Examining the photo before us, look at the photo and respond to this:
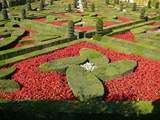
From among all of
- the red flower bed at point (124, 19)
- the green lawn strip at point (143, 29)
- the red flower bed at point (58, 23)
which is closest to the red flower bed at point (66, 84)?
the green lawn strip at point (143, 29)

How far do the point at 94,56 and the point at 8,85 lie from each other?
231 inches

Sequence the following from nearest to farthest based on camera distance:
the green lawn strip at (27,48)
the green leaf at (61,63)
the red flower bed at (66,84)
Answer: the red flower bed at (66,84) < the green leaf at (61,63) < the green lawn strip at (27,48)

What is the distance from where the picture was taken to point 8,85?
15.5 m

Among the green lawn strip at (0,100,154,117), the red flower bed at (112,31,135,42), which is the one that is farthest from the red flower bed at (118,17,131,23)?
the green lawn strip at (0,100,154,117)

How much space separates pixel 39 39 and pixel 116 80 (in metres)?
8.83

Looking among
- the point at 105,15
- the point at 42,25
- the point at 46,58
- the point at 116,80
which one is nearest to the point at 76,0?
the point at 105,15

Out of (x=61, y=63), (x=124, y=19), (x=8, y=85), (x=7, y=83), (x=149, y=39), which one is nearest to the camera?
(x=8, y=85)

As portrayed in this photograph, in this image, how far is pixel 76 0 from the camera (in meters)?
39.8

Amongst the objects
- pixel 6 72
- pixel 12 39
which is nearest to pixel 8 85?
pixel 6 72

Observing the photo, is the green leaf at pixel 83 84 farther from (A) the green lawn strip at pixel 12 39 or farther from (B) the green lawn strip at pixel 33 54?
(A) the green lawn strip at pixel 12 39

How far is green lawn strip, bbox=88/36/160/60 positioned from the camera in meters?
19.1

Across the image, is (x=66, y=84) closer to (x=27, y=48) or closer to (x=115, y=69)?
(x=115, y=69)

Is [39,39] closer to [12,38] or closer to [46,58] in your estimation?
[12,38]

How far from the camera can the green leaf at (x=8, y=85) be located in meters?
15.1
